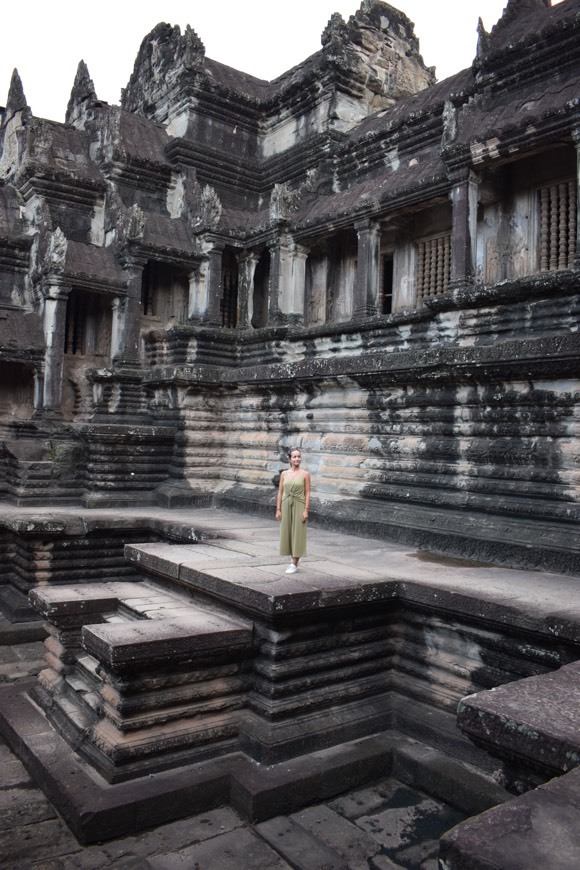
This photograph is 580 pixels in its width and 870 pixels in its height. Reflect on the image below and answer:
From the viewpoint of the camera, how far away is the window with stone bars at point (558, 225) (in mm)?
9906

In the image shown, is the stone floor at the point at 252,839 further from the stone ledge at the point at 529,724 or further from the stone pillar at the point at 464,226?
the stone pillar at the point at 464,226

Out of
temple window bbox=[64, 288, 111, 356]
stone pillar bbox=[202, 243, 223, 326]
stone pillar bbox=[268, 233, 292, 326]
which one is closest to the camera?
stone pillar bbox=[268, 233, 292, 326]

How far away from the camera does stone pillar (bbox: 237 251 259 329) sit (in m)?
13.4

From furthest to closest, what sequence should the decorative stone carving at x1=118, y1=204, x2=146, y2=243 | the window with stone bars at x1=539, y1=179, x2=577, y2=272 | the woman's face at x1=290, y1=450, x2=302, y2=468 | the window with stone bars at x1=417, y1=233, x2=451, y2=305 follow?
the decorative stone carving at x1=118, y1=204, x2=146, y2=243
the window with stone bars at x1=417, y1=233, x2=451, y2=305
the window with stone bars at x1=539, y1=179, x2=577, y2=272
the woman's face at x1=290, y1=450, x2=302, y2=468

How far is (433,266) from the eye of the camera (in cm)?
1177

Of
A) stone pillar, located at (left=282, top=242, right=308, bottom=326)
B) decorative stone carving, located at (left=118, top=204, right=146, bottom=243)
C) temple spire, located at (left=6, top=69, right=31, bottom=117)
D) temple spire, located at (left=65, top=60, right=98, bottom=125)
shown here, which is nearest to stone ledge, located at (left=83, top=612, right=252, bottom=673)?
stone pillar, located at (left=282, top=242, right=308, bottom=326)

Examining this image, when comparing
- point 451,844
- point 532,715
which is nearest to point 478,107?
point 532,715

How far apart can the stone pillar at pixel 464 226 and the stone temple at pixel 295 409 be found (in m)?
0.03

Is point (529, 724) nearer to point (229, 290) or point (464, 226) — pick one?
point (464, 226)

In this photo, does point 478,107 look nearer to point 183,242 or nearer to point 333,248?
point 333,248

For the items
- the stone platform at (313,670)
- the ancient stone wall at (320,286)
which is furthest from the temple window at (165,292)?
the stone platform at (313,670)

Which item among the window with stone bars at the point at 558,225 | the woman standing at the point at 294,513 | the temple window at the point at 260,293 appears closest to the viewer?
the woman standing at the point at 294,513

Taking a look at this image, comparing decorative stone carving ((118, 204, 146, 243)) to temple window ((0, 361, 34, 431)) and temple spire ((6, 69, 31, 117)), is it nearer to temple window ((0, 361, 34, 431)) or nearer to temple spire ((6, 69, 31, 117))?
temple window ((0, 361, 34, 431))

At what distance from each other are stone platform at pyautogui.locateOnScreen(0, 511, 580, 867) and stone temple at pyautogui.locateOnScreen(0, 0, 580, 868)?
2 cm
